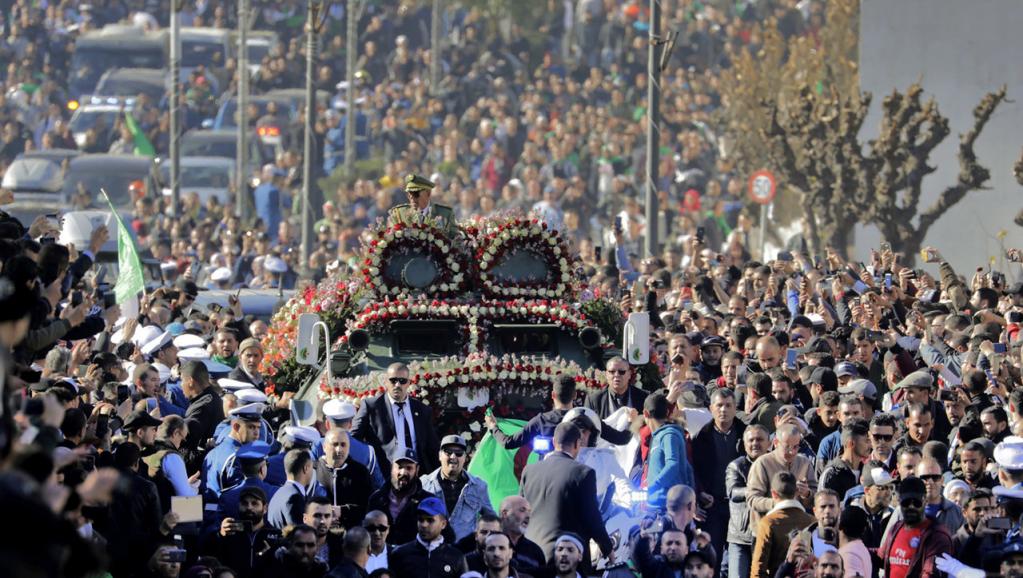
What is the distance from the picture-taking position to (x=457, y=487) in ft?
45.1

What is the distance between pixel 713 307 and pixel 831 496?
10.0 meters

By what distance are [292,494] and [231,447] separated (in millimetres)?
1126

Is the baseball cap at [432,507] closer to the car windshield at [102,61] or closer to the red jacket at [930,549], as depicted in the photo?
the red jacket at [930,549]

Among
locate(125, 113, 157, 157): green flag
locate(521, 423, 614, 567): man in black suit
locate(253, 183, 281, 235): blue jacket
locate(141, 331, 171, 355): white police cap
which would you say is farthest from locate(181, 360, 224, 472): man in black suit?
locate(125, 113, 157, 157): green flag

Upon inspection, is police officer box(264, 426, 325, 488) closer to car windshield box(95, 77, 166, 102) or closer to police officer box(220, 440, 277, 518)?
police officer box(220, 440, 277, 518)

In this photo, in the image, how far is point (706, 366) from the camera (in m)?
19.0

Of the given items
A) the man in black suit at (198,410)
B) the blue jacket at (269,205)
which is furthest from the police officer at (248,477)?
the blue jacket at (269,205)

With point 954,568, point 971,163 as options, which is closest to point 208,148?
point 971,163

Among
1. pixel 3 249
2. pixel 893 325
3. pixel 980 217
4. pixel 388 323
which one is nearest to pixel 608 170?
pixel 980 217

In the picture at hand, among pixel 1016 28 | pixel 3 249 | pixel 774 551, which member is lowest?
pixel 774 551

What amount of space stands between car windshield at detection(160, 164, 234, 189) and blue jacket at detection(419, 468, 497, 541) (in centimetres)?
2767

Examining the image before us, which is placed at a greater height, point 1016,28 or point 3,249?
point 1016,28

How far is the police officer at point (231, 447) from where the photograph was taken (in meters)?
13.6

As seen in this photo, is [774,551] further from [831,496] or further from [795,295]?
[795,295]
